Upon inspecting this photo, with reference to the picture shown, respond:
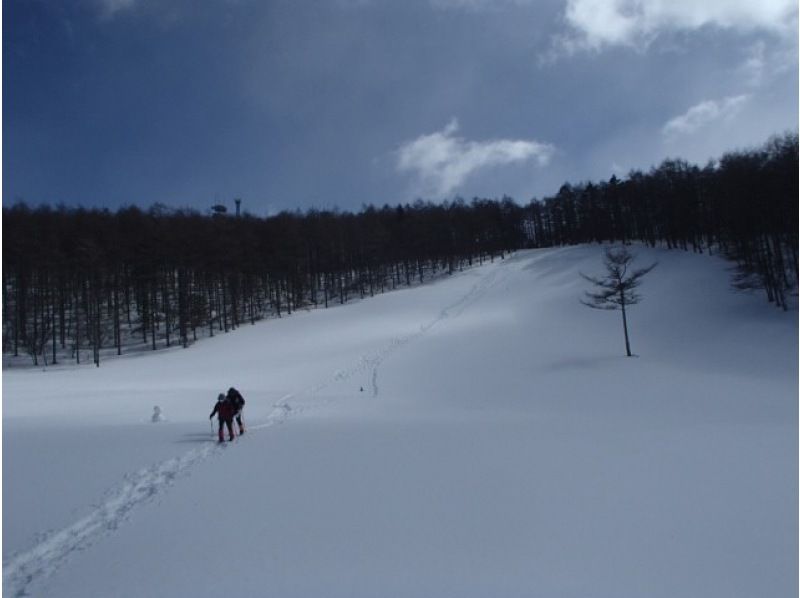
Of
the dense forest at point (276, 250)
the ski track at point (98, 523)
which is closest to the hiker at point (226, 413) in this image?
the ski track at point (98, 523)

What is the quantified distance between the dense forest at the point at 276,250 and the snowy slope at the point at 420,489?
20355 mm

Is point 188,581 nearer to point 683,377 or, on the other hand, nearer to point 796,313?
point 683,377

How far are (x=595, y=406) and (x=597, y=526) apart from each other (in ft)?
33.2

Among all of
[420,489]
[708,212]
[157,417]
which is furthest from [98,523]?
[708,212]

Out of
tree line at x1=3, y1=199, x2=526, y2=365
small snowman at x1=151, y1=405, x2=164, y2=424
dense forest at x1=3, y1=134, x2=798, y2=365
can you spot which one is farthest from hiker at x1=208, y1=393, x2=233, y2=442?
dense forest at x1=3, y1=134, x2=798, y2=365

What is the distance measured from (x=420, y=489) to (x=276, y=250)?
2068 inches

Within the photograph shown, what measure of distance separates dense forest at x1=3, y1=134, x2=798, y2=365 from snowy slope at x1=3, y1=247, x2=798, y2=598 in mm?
20355

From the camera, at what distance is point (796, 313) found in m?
28.8

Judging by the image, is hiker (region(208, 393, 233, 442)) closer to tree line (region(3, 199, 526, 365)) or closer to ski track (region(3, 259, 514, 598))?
ski track (region(3, 259, 514, 598))

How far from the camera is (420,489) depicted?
7418mm

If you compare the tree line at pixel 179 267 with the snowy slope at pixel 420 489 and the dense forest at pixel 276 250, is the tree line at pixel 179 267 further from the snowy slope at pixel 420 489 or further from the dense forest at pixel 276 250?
the snowy slope at pixel 420 489

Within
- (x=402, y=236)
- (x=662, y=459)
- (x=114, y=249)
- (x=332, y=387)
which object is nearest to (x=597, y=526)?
(x=662, y=459)

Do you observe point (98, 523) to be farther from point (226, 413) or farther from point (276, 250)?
point (276, 250)

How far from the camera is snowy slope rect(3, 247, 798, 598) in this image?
16.8ft
